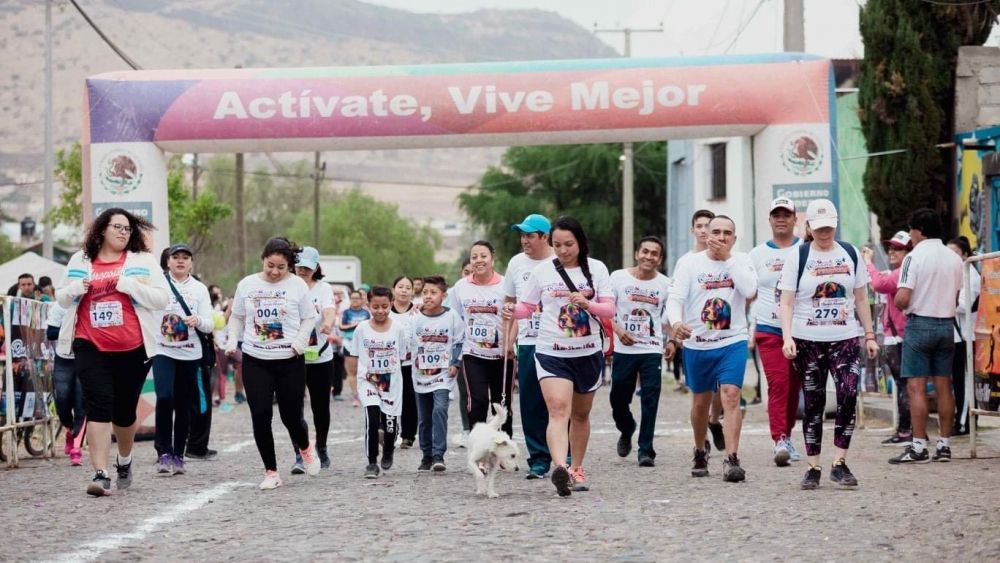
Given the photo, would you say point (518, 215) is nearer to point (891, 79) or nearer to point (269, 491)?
point (891, 79)

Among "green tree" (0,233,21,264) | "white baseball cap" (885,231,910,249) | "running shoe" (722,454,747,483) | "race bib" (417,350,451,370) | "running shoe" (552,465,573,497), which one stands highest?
"green tree" (0,233,21,264)

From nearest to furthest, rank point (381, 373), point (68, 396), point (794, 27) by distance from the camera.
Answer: point (381, 373) < point (68, 396) < point (794, 27)

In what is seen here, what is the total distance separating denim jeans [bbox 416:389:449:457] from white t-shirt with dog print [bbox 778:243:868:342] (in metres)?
3.22

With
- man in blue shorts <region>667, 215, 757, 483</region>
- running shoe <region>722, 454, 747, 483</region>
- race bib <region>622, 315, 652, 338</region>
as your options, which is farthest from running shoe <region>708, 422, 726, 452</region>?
running shoe <region>722, 454, 747, 483</region>

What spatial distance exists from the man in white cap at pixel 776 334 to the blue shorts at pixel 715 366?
0.43 meters

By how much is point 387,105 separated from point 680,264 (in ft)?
25.3

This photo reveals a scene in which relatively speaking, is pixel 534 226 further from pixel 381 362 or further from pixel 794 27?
pixel 794 27

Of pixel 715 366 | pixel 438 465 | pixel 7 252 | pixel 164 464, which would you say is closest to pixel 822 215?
pixel 715 366

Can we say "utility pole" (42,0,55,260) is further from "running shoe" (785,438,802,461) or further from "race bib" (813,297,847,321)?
"race bib" (813,297,847,321)

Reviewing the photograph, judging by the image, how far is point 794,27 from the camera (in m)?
20.7

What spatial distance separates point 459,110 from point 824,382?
862 cm

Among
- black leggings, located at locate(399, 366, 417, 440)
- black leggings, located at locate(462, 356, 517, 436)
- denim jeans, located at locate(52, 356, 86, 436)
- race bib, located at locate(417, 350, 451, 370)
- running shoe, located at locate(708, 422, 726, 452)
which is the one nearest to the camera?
black leggings, located at locate(462, 356, 517, 436)

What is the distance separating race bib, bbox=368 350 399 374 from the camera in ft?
38.5

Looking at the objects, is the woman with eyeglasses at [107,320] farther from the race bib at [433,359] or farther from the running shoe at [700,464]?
the running shoe at [700,464]
